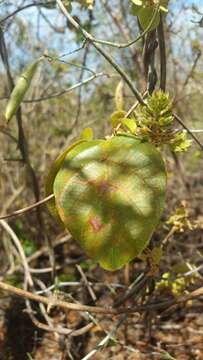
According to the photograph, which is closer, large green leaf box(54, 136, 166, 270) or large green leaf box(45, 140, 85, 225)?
large green leaf box(54, 136, 166, 270)

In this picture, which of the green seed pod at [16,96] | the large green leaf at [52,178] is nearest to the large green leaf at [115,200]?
the large green leaf at [52,178]

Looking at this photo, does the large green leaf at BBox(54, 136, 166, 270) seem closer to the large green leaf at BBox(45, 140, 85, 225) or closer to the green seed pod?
the large green leaf at BBox(45, 140, 85, 225)

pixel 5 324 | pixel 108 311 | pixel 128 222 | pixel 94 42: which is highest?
pixel 94 42

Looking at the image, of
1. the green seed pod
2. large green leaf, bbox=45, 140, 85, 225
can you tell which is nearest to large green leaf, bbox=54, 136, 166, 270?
large green leaf, bbox=45, 140, 85, 225

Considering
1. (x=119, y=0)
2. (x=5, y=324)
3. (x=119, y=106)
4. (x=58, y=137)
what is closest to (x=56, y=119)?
(x=58, y=137)

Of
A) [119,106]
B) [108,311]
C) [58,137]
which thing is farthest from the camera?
[58,137]

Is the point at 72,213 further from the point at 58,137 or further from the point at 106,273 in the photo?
the point at 58,137

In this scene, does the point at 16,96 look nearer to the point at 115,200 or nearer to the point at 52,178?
the point at 52,178

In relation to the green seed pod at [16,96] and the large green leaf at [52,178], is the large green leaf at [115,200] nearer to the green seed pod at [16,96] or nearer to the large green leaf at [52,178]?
the large green leaf at [52,178]
